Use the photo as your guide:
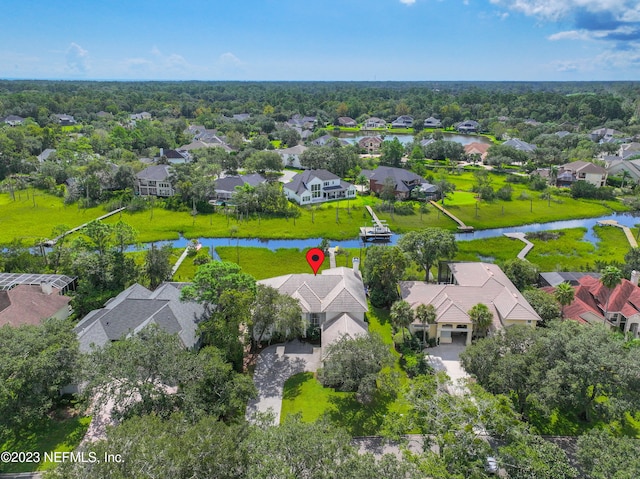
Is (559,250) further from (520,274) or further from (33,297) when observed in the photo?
(33,297)

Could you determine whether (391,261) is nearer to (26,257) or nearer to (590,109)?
(26,257)

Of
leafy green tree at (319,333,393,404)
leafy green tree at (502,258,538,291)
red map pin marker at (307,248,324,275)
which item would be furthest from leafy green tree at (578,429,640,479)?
red map pin marker at (307,248,324,275)

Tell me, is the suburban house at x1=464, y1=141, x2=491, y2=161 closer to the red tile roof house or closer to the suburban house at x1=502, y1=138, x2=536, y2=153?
the suburban house at x1=502, y1=138, x2=536, y2=153

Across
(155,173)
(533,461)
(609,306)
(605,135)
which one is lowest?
(609,306)

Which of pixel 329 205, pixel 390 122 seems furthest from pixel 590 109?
pixel 329 205

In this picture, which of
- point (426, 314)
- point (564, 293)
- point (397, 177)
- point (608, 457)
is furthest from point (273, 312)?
point (397, 177)
